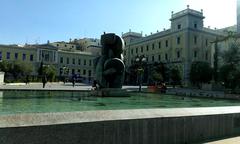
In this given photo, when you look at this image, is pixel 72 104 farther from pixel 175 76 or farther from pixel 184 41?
pixel 184 41

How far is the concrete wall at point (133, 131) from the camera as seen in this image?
432 cm

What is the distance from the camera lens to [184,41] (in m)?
68.8

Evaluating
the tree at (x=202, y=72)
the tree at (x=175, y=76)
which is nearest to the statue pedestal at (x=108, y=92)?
the tree at (x=202, y=72)

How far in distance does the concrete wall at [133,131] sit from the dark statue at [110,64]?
8.94 m

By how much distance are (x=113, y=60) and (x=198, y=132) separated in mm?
9830

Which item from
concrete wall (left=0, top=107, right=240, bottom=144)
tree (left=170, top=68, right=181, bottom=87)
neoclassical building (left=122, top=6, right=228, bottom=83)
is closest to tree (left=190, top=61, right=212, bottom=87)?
tree (left=170, top=68, right=181, bottom=87)

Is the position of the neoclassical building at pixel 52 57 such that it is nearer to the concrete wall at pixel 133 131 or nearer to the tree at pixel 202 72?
the tree at pixel 202 72

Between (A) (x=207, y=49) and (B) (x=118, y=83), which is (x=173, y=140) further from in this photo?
(A) (x=207, y=49)

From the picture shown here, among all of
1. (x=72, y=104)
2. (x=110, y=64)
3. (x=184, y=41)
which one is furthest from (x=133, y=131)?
(x=184, y=41)

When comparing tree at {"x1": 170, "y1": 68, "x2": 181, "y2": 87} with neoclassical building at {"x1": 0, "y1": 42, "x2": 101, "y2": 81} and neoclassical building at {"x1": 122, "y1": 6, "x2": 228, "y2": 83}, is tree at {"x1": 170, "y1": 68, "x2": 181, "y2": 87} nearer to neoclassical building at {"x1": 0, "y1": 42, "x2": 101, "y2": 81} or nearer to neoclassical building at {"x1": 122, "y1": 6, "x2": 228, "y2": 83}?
neoclassical building at {"x1": 122, "y1": 6, "x2": 228, "y2": 83}

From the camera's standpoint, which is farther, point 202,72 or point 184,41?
point 184,41

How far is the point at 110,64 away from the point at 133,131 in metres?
10.8

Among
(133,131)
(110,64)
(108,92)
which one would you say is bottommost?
(133,131)

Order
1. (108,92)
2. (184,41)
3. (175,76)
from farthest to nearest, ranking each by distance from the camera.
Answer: (184,41), (175,76), (108,92)
